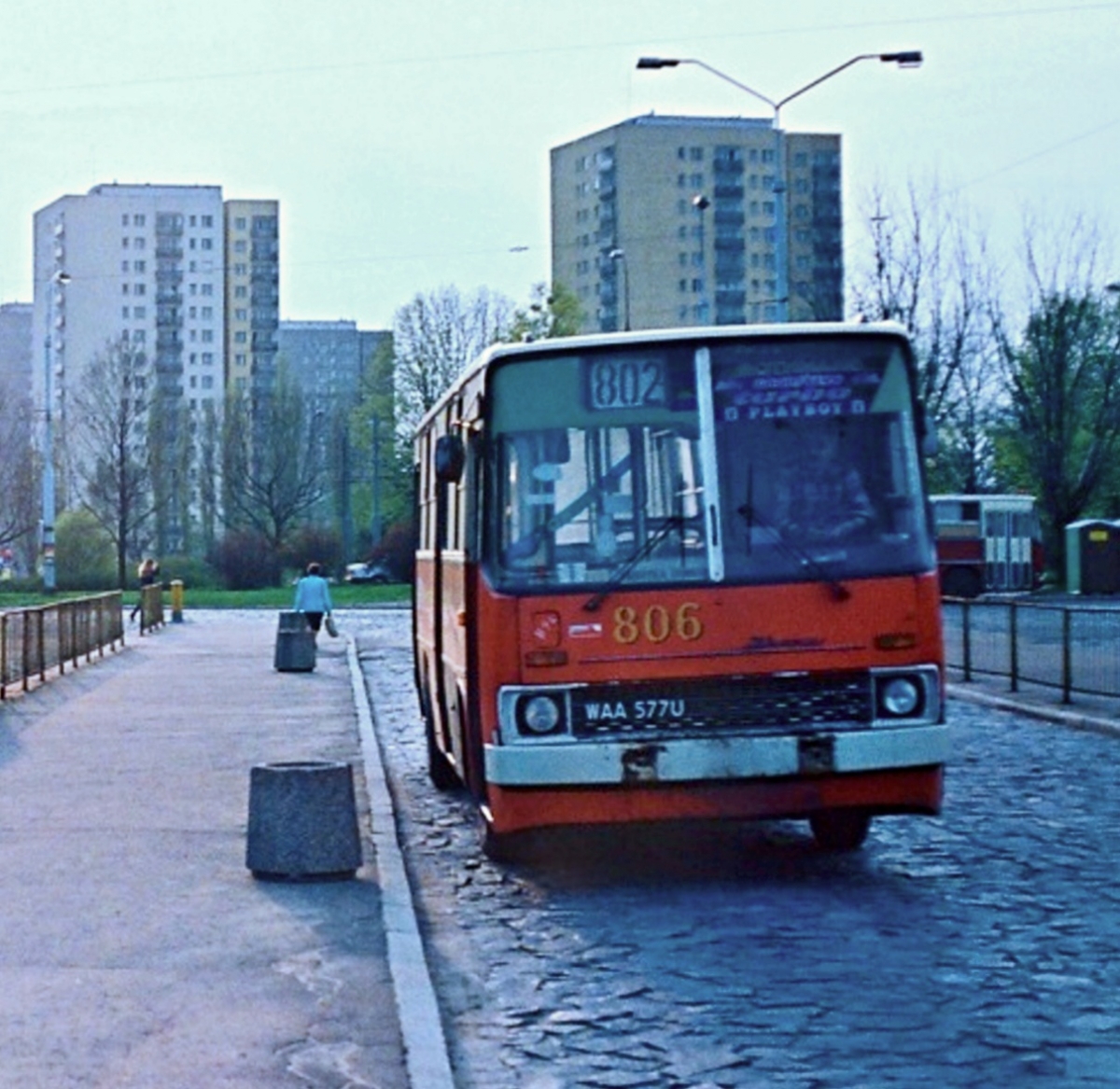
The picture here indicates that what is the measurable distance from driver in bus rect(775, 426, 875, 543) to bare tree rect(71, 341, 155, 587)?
7500 centimetres

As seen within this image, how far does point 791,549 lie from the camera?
11.9 m

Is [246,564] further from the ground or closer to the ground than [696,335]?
closer to the ground

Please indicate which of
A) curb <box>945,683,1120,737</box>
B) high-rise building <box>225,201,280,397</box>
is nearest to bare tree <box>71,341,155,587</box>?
high-rise building <box>225,201,280,397</box>

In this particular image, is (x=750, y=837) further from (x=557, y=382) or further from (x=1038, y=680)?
(x=1038, y=680)

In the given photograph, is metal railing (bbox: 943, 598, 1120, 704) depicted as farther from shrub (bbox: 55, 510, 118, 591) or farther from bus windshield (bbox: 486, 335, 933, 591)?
shrub (bbox: 55, 510, 118, 591)

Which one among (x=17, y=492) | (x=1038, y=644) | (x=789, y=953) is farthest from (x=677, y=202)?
(x=789, y=953)

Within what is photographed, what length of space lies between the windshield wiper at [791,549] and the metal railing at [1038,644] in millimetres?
11495

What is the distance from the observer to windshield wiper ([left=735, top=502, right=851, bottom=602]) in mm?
11750

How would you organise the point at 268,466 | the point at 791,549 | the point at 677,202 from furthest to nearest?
1. the point at 677,202
2. the point at 268,466
3. the point at 791,549

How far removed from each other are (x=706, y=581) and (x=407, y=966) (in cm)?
300

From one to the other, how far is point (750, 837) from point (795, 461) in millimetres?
3126

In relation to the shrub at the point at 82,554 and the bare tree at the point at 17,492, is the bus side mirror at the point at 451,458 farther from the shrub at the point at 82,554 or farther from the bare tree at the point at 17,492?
the bare tree at the point at 17,492

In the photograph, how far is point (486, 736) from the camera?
12023 millimetres

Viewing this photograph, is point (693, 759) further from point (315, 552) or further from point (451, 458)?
point (315, 552)
